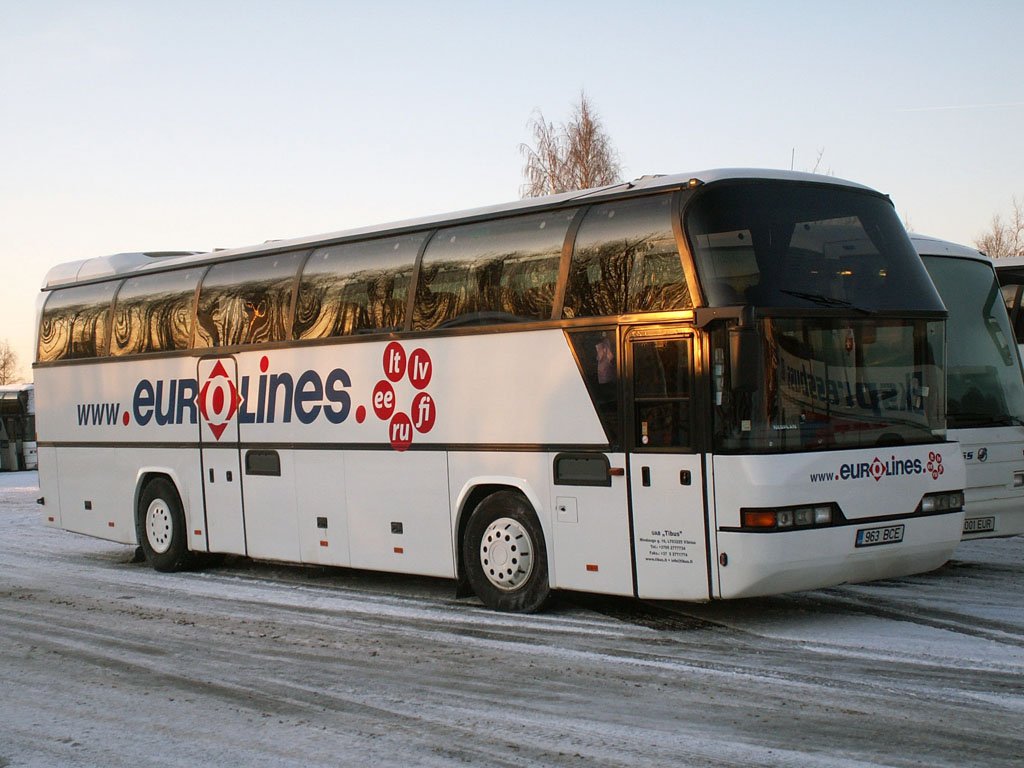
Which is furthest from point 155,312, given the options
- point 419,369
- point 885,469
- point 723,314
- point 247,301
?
point 885,469

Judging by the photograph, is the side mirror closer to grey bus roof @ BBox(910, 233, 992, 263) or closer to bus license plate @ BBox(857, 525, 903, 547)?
bus license plate @ BBox(857, 525, 903, 547)

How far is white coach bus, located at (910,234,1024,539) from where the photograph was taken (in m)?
12.2

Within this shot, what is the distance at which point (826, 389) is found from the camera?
9.21 meters

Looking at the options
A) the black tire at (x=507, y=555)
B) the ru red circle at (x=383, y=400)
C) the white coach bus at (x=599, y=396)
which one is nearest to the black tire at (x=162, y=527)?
the white coach bus at (x=599, y=396)

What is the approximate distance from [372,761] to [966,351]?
342 inches

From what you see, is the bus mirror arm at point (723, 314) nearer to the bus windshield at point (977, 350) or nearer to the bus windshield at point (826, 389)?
the bus windshield at point (826, 389)

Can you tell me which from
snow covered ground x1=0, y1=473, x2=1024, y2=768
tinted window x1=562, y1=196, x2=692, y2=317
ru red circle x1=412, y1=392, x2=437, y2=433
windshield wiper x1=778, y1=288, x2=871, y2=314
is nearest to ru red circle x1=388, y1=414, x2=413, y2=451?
ru red circle x1=412, y1=392, x2=437, y2=433

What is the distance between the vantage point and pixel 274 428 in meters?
13.3

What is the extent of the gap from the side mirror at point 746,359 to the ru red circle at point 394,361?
384 cm

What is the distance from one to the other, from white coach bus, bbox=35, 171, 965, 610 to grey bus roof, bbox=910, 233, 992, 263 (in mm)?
3135

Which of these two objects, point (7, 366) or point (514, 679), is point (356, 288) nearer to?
point (514, 679)

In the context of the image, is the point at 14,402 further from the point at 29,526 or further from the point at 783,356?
the point at 783,356

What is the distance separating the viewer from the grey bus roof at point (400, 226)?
31.6 feet

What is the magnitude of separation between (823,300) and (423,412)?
3991 millimetres
